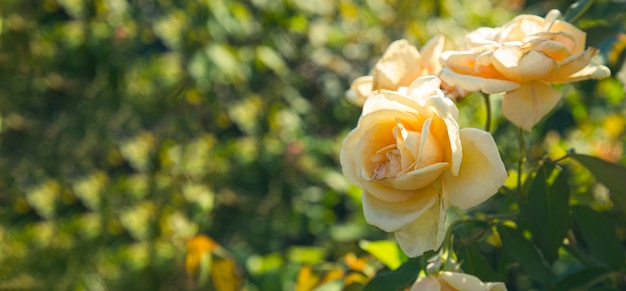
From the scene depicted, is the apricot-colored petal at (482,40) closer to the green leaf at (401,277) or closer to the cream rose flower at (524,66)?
the cream rose flower at (524,66)

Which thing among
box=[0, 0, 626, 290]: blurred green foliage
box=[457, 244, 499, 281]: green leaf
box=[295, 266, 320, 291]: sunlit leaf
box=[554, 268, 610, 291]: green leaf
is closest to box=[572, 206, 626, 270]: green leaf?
box=[554, 268, 610, 291]: green leaf

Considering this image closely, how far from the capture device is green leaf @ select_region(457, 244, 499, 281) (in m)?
0.86

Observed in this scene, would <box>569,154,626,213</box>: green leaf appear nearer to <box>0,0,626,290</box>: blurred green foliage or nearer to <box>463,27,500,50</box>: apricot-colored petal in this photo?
<box>463,27,500,50</box>: apricot-colored petal

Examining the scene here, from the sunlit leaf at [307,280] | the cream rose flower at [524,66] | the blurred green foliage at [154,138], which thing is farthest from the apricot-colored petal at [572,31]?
the blurred green foliage at [154,138]

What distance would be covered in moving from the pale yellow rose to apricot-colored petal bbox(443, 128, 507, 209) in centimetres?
7

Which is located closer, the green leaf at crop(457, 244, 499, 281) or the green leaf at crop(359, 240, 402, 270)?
the green leaf at crop(457, 244, 499, 281)

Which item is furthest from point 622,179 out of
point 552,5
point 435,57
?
point 552,5

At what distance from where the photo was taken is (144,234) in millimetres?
2652

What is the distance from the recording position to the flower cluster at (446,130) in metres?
0.71

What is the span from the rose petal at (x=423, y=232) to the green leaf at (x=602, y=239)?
11.3 inches

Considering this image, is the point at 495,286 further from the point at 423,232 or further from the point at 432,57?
the point at 432,57

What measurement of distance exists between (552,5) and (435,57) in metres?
1.09

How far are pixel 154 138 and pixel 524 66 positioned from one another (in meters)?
2.06

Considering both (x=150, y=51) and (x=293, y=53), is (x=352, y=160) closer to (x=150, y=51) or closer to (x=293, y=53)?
(x=150, y=51)
